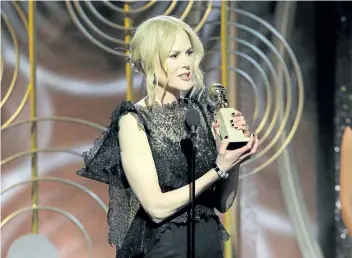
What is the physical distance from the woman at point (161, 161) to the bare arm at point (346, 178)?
1.13 metres

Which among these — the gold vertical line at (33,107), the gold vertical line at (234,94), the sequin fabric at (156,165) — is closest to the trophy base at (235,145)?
the sequin fabric at (156,165)

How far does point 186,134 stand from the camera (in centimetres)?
129

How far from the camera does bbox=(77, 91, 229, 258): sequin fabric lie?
1262 mm

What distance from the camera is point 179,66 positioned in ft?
4.16

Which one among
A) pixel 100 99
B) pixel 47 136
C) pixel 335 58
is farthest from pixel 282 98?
pixel 47 136

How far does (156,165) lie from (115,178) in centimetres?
12

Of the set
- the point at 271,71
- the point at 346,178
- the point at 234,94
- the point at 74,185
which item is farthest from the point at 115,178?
the point at 346,178

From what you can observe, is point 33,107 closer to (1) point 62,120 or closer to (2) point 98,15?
(1) point 62,120

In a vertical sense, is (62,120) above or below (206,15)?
below

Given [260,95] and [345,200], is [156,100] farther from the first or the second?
[345,200]

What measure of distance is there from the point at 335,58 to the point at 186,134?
1248 mm

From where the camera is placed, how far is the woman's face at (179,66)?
1269mm

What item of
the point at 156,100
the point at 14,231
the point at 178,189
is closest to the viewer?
the point at 178,189

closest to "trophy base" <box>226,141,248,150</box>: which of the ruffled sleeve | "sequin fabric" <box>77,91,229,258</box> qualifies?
"sequin fabric" <box>77,91,229,258</box>
